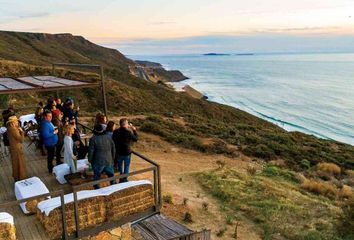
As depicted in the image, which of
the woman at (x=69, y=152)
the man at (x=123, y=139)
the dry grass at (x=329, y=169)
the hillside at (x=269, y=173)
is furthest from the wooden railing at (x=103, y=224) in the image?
the dry grass at (x=329, y=169)

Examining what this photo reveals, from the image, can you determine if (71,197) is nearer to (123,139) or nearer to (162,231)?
(162,231)

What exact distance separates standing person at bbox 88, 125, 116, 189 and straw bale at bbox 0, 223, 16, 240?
2.16 metres

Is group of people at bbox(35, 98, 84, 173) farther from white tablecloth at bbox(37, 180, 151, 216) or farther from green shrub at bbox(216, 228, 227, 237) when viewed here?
green shrub at bbox(216, 228, 227, 237)

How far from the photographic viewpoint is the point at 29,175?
9336 millimetres

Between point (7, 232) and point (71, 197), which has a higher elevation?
point (71, 197)

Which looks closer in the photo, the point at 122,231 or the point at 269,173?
the point at 122,231

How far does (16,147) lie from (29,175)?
1.02 m

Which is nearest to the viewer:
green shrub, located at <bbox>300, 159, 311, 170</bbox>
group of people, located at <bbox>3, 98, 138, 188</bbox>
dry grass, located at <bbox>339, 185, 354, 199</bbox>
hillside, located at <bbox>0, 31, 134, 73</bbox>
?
group of people, located at <bbox>3, 98, 138, 188</bbox>

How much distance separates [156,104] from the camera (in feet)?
155

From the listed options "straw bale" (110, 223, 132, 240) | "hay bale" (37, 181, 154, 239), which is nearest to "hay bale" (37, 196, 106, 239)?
"hay bale" (37, 181, 154, 239)

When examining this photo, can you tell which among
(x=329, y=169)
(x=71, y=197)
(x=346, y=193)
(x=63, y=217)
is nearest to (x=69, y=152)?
(x=71, y=197)

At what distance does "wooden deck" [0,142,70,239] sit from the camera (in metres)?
6.50

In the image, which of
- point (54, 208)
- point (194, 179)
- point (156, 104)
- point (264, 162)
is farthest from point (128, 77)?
point (54, 208)

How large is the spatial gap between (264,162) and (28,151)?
43.7 feet
